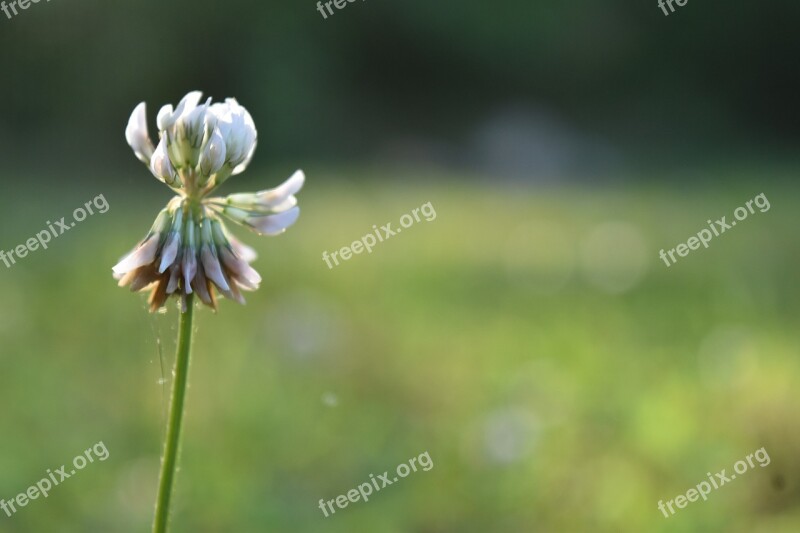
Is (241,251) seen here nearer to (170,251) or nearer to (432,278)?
(170,251)

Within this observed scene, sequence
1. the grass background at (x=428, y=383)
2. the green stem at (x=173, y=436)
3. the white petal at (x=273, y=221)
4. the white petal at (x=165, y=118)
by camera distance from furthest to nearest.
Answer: the grass background at (x=428, y=383)
the white petal at (x=273, y=221)
the white petal at (x=165, y=118)
the green stem at (x=173, y=436)

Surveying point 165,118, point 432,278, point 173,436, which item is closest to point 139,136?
point 165,118

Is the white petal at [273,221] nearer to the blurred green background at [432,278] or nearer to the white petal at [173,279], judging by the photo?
the white petal at [173,279]

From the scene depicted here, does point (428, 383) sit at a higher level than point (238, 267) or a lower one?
lower

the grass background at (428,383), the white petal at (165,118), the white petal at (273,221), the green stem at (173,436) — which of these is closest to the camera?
the green stem at (173,436)

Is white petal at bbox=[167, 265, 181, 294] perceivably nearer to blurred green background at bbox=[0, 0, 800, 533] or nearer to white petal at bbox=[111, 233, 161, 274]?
white petal at bbox=[111, 233, 161, 274]

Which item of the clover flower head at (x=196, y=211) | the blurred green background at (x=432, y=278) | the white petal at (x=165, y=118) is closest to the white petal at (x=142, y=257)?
the clover flower head at (x=196, y=211)

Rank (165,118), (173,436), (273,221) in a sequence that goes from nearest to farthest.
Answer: (173,436)
(165,118)
(273,221)
